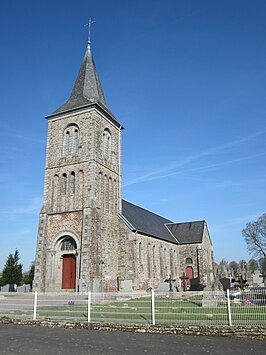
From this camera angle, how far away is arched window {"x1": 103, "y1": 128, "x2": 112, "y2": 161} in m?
30.2

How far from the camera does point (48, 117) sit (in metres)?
30.7

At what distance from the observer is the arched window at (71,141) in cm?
2891

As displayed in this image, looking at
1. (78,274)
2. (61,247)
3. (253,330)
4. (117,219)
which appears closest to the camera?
(253,330)

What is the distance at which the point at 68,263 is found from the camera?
26188mm

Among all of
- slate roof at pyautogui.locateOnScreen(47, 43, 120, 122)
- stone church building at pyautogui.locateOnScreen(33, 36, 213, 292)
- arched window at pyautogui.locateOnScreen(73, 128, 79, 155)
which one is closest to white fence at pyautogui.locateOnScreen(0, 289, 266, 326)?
stone church building at pyautogui.locateOnScreen(33, 36, 213, 292)

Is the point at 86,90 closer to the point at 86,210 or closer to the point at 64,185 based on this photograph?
the point at 64,185

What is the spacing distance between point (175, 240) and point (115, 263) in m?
18.4

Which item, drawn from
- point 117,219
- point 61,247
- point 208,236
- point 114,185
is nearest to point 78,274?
point 61,247

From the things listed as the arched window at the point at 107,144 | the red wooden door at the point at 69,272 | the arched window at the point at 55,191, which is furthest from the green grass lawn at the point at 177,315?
the arched window at the point at 107,144

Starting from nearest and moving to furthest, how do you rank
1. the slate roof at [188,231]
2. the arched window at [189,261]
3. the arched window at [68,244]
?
1. the arched window at [68,244]
2. the arched window at [189,261]
3. the slate roof at [188,231]

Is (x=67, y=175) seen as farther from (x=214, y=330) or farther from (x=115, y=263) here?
(x=214, y=330)

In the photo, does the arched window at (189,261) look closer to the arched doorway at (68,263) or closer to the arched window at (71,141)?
the arched doorway at (68,263)

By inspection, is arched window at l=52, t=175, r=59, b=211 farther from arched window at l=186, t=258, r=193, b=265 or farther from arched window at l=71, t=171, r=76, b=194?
arched window at l=186, t=258, r=193, b=265

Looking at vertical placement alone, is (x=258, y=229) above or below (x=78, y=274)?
above
